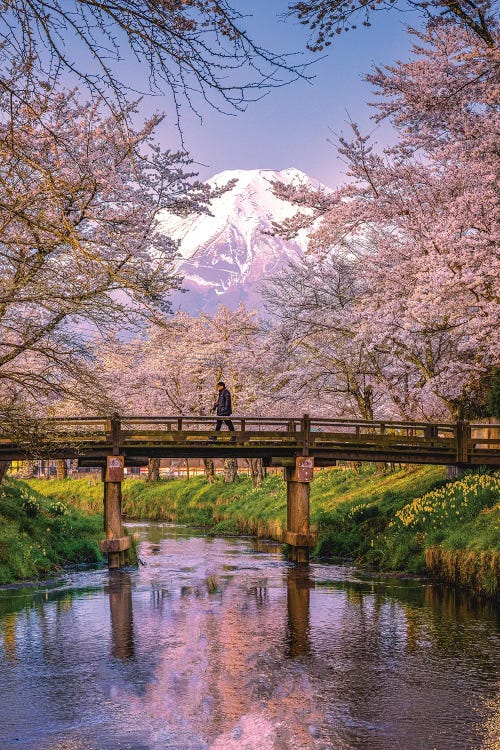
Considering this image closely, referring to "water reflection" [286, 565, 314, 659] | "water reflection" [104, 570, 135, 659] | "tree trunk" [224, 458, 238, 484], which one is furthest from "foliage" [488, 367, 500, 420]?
"tree trunk" [224, 458, 238, 484]

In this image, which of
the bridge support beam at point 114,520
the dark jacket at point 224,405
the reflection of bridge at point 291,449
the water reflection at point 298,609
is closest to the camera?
the water reflection at point 298,609

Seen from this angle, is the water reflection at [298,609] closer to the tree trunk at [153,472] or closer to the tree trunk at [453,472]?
the tree trunk at [453,472]

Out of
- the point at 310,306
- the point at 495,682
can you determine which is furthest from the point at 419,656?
the point at 310,306

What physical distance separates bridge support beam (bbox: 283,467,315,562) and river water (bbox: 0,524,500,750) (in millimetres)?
4425

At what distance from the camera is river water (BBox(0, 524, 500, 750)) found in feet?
33.2

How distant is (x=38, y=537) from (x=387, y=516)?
1187cm

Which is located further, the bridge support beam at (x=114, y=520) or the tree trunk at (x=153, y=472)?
the tree trunk at (x=153, y=472)

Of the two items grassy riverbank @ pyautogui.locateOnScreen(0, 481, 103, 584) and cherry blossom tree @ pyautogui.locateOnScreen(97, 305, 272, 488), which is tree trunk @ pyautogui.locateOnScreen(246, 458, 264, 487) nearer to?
cherry blossom tree @ pyautogui.locateOnScreen(97, 305, 272, 488)

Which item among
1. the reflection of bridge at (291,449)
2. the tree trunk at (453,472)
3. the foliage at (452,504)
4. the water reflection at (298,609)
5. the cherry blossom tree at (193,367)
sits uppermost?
the cherry blossom tree at (193,367)

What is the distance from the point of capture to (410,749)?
9.55 metres

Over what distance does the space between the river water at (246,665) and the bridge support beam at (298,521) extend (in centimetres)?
443

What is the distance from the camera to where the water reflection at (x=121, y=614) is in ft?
49.0

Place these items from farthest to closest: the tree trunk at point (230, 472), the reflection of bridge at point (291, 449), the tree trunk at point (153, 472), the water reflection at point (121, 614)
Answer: the tree trunk at point (153, 472), the tree trunk at point (230, 472), the reflection of bridge at point (291, 449), the water reflection at point (121, 614)

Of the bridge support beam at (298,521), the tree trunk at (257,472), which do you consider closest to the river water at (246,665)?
the bridge support beam at (298,521)
